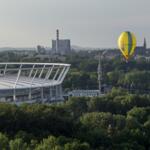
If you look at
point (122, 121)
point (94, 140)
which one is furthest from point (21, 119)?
point (122, 121)

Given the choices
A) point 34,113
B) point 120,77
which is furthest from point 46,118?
point 120,77

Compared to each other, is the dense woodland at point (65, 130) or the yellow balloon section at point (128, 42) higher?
the yellow balloon section at point (128, 42)

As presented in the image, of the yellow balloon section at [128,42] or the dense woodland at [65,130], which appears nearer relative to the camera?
the dense woodland at [65,130]

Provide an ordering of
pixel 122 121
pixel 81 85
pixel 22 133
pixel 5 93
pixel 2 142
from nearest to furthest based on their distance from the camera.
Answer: pixel 2 142 → pixel 22 133 → pixel 122 121 → pixel 5 93 → pixel 81 85

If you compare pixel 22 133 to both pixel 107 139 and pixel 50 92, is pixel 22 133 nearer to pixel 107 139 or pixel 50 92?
pixel 107 139

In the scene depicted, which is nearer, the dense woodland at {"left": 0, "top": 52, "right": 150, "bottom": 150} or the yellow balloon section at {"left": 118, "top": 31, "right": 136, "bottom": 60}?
the dense woodland at {"left": 0, "top": 52, "right": 150, "bottom": 150}

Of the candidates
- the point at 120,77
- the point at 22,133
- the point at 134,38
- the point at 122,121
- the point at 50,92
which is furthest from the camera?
the point at 120,77

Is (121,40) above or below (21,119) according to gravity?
above

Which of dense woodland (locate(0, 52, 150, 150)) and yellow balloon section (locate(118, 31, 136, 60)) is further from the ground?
yellow balloon section (locate(118, 31, 136, 60))

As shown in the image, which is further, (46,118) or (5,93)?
(5,93)
